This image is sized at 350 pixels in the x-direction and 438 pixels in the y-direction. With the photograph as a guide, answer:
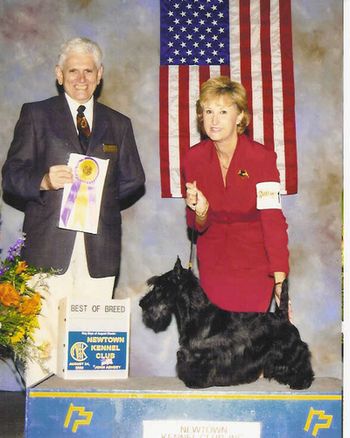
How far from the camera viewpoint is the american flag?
4109 mm

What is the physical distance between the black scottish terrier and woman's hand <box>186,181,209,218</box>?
29 cm

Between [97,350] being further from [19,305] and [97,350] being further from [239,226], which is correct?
[239,226]

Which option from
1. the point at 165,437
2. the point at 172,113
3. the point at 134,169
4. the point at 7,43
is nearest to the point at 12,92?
the point at 7,43

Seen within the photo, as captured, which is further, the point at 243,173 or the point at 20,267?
the point at 20,267

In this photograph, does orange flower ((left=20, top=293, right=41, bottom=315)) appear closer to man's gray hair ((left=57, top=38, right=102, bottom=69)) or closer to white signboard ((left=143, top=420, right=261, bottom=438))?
white signboard ((left=143, top=420, right=261, bottom=438))

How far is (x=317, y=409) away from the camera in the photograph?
2.46 m

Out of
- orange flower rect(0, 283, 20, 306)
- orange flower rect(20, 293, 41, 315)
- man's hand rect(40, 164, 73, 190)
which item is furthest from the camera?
man's hand rect(40, 164, 73, 190)

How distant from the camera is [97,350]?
2.79 metres

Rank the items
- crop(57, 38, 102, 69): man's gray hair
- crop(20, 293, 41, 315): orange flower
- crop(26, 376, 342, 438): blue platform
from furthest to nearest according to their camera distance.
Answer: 1. crop(57, 38, 102, 69): man's gray hair
2. crop(20, 293, 41, 315): orange flower
3. crop(26, 376, 342, 438): blue platform

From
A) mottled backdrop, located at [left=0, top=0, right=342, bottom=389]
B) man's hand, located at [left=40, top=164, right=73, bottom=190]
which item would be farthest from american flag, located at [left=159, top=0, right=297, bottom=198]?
man's hand, located at [left=40, top=164, right=73, bottom=190]

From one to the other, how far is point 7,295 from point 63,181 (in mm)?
642

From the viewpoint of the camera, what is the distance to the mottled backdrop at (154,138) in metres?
4.20

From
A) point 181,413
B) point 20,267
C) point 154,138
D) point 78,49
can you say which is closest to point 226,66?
point 154,138

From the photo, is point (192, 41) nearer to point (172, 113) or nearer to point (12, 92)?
point (172, 113)
